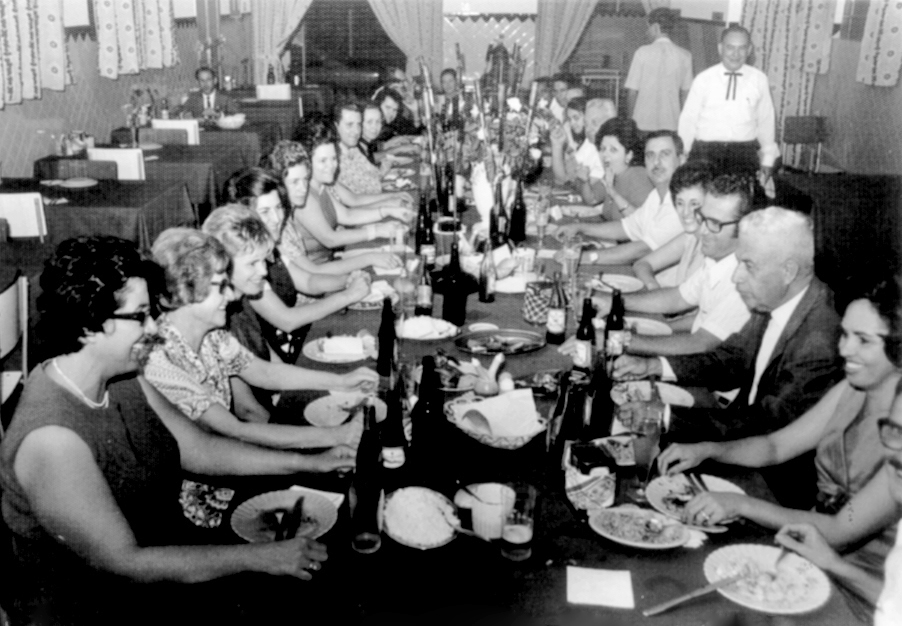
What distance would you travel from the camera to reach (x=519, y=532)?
144 centimetres

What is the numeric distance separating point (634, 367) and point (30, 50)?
3929 millimetres

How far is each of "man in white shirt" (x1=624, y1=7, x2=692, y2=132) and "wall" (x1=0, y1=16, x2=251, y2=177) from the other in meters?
3.93

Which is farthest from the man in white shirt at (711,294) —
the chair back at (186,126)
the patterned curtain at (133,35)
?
the patterned curtain at (133,35)

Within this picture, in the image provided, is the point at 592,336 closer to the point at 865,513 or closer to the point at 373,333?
the point at 373,333

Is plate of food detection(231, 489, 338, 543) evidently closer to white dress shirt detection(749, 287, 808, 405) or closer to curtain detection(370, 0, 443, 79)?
white dress shirt detection(749, 287, 808, 405)

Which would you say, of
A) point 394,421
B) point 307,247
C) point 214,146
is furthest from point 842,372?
point 214,146

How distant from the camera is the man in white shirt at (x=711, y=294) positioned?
2.58 meters

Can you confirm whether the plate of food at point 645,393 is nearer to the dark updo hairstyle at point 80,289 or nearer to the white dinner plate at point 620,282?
the white dinner plate at point 620,282

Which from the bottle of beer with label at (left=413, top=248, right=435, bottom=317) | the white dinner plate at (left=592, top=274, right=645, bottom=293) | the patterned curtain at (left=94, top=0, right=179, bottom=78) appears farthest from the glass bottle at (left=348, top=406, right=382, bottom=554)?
the patterned curtain at (left=94, top=0, right=179, bottom=78)

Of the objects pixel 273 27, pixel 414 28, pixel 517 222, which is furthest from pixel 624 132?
pixel 273 27

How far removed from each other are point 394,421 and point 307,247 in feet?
6.91

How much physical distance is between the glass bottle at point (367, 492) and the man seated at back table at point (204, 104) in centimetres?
529

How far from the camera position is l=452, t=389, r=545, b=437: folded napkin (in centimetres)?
188

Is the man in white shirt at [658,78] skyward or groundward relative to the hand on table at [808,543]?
skyward
